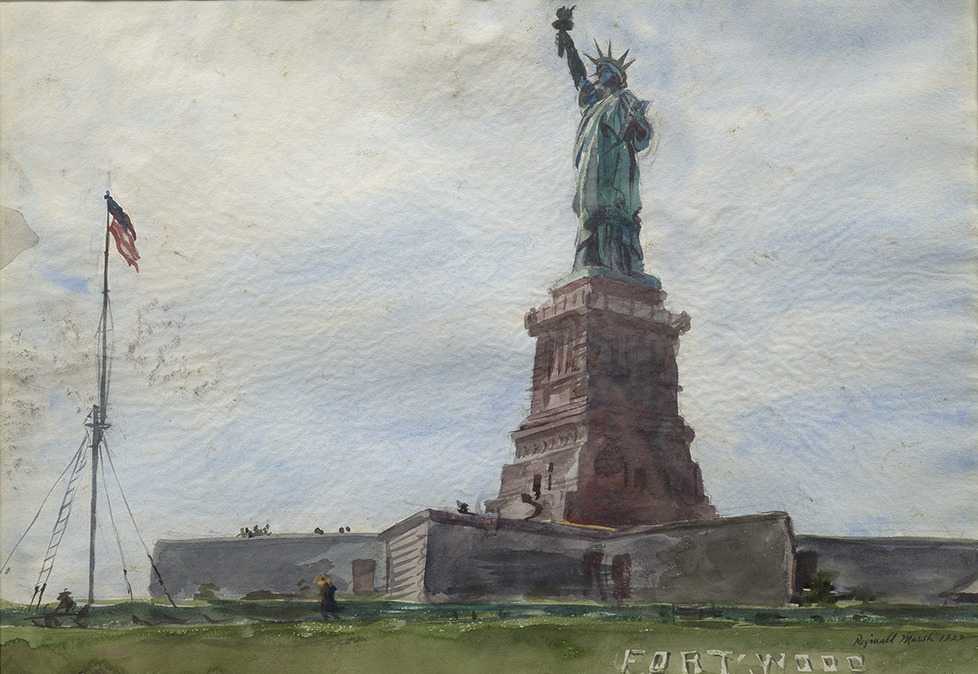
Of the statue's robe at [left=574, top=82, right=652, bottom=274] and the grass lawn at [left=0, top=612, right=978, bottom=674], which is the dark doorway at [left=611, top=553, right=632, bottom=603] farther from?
the statue's robe at [left=574, top=82, right=652, bottom=274]

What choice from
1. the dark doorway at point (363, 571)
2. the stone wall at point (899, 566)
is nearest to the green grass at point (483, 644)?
the stone wall at point (899, 566)

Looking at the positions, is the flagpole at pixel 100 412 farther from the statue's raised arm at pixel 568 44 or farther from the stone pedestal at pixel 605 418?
the statue's raised arm at pixel 568 44

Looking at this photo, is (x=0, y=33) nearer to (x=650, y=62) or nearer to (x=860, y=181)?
(x=650, y=62)

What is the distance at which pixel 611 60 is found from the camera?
862 cm

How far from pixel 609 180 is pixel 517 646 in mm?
4317

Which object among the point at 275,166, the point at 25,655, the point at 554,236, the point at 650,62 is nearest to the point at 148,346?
the point at 275,166

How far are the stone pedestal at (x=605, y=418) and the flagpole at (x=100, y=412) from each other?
3.42m

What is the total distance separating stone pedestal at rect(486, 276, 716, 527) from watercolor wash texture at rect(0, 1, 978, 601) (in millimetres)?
914

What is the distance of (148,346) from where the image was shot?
8438 mm

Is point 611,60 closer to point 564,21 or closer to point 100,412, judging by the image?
point 564,21

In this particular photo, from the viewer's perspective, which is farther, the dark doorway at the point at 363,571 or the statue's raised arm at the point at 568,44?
the dark doorway at the point at 363,571

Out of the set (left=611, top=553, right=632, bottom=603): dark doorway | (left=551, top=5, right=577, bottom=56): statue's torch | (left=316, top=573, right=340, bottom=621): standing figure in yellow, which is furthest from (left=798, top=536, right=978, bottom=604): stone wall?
(left=551, top=5, right=577, bottom=56): statue's torch

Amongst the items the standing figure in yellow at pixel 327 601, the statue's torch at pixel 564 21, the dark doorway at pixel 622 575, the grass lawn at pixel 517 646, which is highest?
the statue's torch at pixel 564 21

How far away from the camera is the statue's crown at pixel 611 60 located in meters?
8.53
